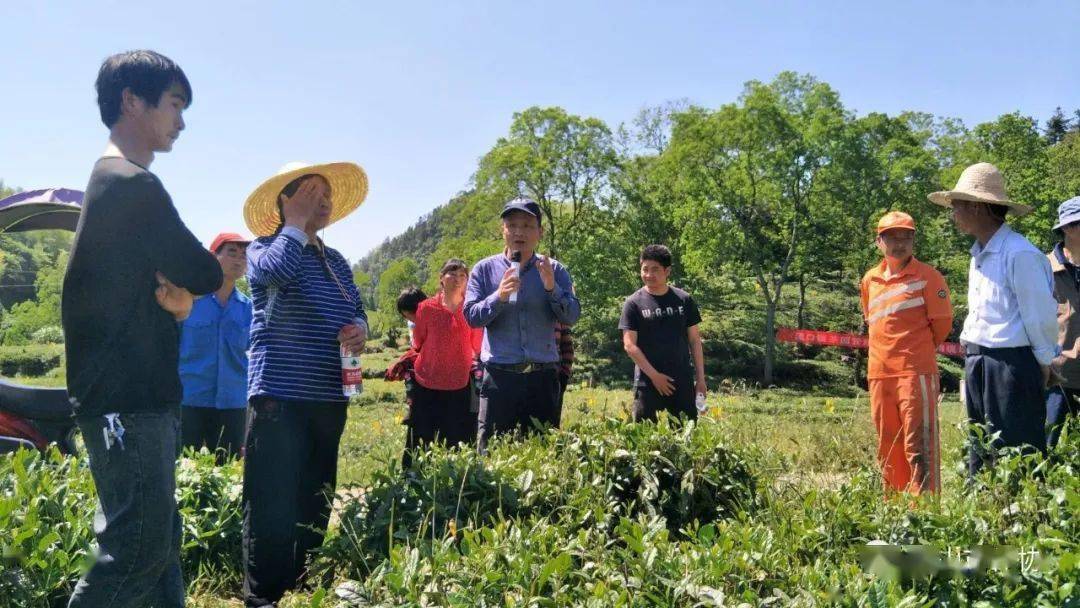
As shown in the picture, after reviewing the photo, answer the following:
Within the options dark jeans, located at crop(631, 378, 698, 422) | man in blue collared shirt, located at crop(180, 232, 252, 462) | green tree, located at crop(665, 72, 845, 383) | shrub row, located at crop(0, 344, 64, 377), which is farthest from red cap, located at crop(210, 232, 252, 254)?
green tree, located at crop(665, 72, 845, 383)

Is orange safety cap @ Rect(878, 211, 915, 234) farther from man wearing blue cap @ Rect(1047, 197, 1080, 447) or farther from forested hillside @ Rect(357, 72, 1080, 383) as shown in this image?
forested hillside @ Rect(357, 72, 1080, 383)

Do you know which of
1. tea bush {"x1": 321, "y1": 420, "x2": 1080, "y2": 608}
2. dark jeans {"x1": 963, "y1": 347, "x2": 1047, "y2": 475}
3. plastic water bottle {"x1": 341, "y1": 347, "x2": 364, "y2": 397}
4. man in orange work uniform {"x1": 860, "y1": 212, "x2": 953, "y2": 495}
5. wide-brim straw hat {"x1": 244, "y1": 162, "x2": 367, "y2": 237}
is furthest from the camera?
man in orange work uniform {"x1": 860, "y1": 212, "x2": 953, "y2": 495}

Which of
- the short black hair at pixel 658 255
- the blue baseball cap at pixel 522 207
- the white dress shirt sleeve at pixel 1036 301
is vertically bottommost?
the white dress shirt sleeve at pixel 1036 301

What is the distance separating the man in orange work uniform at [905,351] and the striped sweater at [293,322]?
3496mm

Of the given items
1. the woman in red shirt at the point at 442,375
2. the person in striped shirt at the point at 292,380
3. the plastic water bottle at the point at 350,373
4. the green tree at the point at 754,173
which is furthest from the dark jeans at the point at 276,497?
the green tree at the point at 754,173

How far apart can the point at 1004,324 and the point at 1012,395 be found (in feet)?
1.25

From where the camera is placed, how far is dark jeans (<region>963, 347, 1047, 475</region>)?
3.92 meters

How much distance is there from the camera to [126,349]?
255cm

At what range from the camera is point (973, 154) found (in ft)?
131

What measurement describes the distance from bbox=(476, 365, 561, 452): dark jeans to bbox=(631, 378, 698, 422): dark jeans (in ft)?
4.31

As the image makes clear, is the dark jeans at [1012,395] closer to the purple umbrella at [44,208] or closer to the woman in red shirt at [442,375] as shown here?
the woman in red shirt at [442,375]

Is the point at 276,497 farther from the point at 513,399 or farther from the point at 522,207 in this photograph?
the point at 522,207

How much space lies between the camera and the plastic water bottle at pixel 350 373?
329cm

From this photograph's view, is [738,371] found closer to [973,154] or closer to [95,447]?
[973,154]
